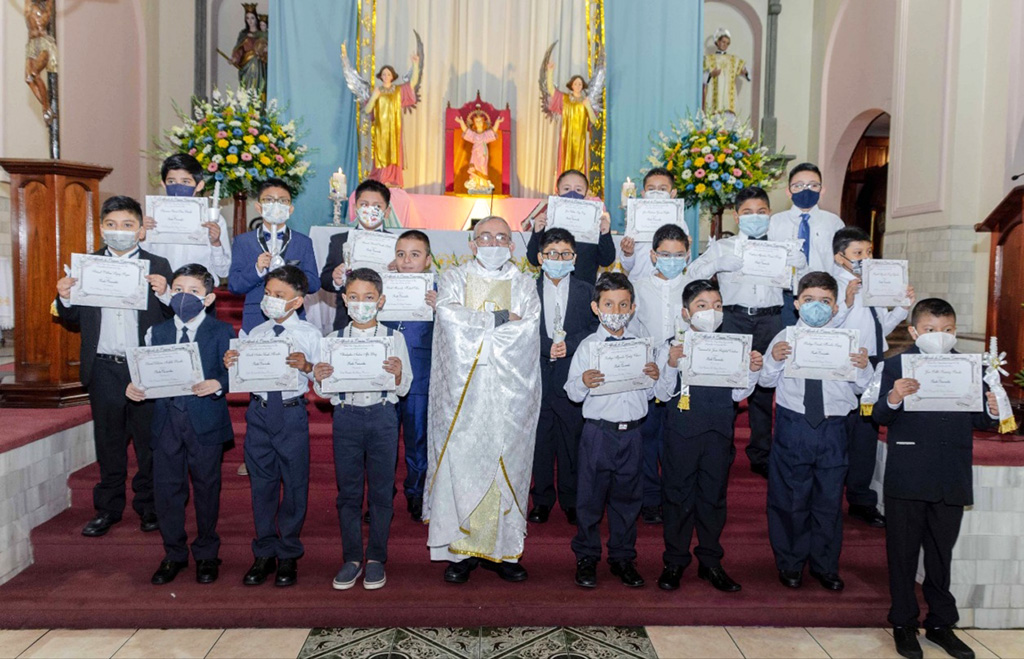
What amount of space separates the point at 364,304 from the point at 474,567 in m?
1.62

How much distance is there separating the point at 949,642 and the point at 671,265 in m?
2.36

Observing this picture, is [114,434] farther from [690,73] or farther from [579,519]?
[690,73]

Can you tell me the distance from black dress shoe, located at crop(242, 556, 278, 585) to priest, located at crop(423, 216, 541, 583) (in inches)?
34.6

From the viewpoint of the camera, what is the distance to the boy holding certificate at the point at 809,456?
3.65 m

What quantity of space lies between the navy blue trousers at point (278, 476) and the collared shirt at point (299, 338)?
3.5 inches

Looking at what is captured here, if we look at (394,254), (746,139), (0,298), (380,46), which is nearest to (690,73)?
(746,139)

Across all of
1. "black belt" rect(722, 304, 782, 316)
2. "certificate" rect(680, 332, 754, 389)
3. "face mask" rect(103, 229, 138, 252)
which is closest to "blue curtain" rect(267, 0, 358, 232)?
"face mask" rect(103, 229, 138, 252)

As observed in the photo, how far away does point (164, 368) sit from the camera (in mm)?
3469

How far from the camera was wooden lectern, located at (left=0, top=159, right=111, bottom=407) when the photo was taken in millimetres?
4438

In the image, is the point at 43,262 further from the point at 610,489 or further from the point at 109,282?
the point at 610,489

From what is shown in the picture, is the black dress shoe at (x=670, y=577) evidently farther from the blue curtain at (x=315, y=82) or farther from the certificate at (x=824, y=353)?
the blue curtain at (x=315, y=82)

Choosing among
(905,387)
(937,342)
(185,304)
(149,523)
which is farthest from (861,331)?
(149,523)

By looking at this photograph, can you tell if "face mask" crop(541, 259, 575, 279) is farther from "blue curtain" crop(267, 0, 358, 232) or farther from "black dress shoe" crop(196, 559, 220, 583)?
"blue curtain" crop(267, 0, 358, 232)

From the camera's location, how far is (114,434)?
4.00 meters
